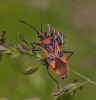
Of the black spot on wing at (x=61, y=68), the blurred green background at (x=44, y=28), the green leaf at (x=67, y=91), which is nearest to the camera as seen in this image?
the green leaf at (x=67, y=91)

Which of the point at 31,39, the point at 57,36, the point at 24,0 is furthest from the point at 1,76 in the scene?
the point at 57,36

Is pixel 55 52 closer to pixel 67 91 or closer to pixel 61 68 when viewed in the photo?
pixel 61 68

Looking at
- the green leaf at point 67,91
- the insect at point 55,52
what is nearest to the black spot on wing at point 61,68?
the insect at point 55,52

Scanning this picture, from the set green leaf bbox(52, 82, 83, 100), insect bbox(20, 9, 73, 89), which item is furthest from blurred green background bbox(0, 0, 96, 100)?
green leaf bbox(52, 82, 83, 100)

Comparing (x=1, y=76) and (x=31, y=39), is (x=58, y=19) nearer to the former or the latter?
(x=31, y=39)

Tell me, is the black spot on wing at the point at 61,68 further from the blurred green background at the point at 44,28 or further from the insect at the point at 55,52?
the blurred green background at the point at 44,28

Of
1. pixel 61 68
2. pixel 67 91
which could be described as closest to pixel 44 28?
pixel 61 68

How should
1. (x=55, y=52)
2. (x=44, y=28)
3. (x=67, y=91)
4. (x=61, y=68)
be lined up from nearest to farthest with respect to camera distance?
(x=67, y=91) → (x=61, y=68) → (x=55, y=52) → (x=44, y=28)

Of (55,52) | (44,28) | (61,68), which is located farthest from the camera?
(44,28)
